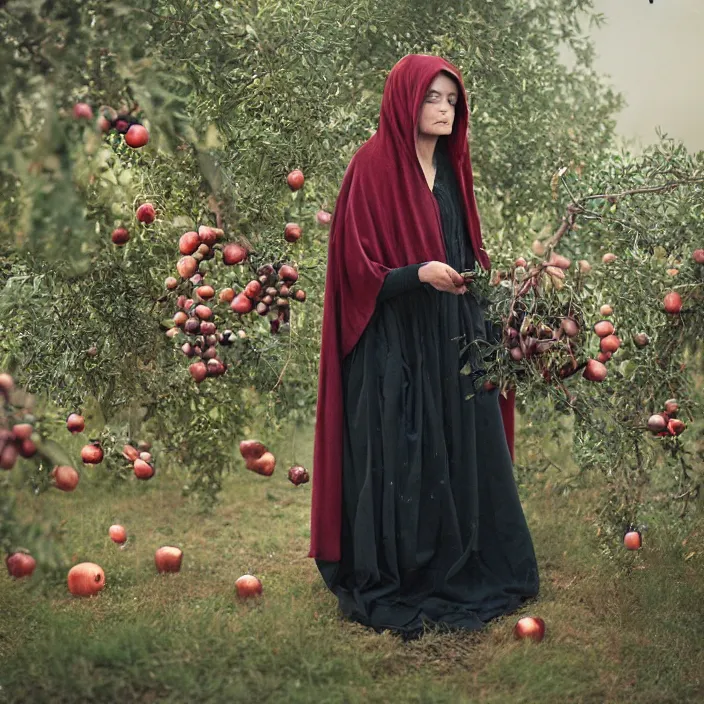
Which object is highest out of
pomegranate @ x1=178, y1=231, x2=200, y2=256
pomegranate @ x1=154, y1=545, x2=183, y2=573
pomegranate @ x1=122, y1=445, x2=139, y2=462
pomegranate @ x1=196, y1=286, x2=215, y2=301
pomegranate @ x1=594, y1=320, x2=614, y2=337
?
pomegranate @ x1=178, y1=231, x2=200, y2=256

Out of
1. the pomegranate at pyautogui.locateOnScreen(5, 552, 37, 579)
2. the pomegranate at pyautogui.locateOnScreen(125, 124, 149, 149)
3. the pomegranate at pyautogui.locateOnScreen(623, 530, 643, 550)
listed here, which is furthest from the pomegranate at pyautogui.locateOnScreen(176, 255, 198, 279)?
the pomegranate at pyautogui.locateOnScreen(623, 530, 643, 550)

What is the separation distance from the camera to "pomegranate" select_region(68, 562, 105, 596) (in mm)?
4004

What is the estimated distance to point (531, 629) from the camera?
3473mm

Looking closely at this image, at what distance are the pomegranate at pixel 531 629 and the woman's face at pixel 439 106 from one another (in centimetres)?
188

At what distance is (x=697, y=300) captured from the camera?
362cm

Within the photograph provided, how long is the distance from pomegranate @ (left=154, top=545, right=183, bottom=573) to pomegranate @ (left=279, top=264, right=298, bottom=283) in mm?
1581

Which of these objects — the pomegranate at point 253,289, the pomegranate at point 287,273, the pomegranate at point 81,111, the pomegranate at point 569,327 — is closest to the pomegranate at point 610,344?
the pomegranate at point 569,327

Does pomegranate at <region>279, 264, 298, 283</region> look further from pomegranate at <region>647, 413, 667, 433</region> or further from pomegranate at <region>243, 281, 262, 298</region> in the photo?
pomegranate at <region>647, 413, 667, 433</region>

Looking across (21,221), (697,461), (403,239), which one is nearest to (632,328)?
(697,461)

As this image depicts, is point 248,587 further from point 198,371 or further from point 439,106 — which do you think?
point 439,106

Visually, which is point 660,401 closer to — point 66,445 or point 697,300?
point 697,300

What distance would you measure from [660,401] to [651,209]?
0.81 metres

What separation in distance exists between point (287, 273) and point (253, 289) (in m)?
0.16

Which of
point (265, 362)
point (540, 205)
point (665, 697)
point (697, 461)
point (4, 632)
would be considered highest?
point (540, 205)
